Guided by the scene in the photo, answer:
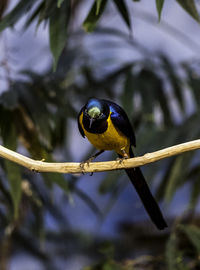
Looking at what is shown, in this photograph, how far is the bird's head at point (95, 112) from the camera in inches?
49.1

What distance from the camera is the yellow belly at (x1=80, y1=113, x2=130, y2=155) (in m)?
1.31

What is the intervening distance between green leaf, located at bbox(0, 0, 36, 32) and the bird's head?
1.32ft

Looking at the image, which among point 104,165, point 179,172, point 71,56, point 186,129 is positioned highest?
point 71,56

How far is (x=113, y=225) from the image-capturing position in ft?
14.0

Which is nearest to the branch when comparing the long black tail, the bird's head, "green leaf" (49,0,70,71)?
the bird's head

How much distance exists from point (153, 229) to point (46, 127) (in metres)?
2.36

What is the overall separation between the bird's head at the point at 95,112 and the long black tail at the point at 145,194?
215mm

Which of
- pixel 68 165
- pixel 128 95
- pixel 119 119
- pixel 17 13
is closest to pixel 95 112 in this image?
pixel 119 119

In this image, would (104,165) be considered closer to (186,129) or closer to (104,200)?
(186,129)

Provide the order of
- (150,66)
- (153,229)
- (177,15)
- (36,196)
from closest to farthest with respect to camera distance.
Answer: (36,196) < (150,66) < (153,229) < (177,15)

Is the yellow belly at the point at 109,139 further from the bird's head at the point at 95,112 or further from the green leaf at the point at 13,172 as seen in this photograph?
the green leaf at the point at 13,172

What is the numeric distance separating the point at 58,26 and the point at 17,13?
0.14 m

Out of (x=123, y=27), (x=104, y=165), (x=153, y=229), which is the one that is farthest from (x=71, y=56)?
(x=153, y=229)

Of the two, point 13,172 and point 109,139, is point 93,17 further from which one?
point 13,172
